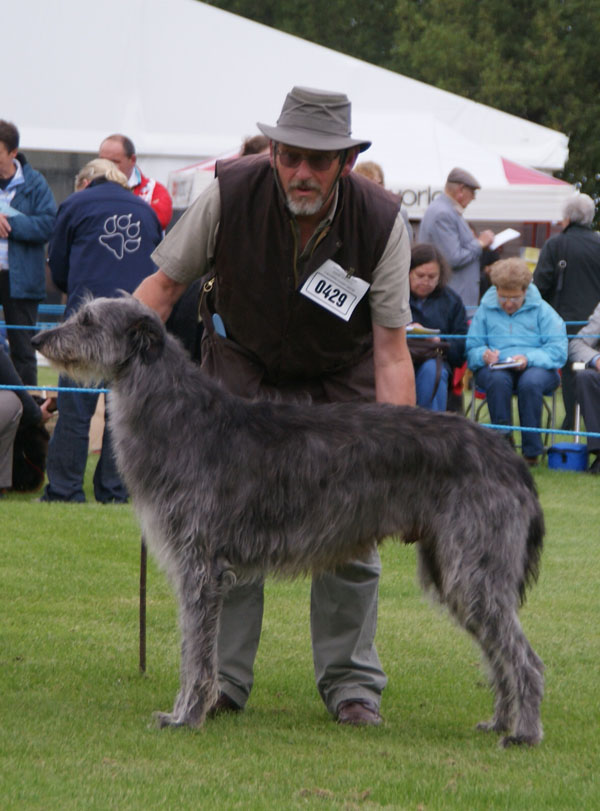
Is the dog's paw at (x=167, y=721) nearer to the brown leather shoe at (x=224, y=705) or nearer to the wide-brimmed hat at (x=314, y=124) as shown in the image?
the brown leather shoe at (x=224, y=705)

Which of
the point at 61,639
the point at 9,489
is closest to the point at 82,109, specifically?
the point at 9,489

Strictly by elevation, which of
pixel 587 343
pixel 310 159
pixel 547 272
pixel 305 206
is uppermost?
pixel 310 159

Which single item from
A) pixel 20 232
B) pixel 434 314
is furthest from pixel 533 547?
pixel 20 232

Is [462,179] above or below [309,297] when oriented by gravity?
below

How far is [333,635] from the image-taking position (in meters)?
5.04

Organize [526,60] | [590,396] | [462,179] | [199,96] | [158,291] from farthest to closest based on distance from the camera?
[526,60] → [199,96] → [462,179] → [590,396] → [158,291]

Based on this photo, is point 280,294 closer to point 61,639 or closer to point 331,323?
point 331,323

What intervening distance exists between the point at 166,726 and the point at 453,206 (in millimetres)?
9083

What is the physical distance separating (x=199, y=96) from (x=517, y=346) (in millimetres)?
8004

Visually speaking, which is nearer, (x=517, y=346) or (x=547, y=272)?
(x=517, y=346)

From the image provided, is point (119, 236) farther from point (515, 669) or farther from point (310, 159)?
point (515, 669)

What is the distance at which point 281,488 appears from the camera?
14.9 ft

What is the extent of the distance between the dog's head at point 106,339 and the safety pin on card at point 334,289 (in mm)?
597

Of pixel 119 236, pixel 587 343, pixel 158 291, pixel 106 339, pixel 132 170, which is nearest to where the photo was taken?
pixel 106 339
